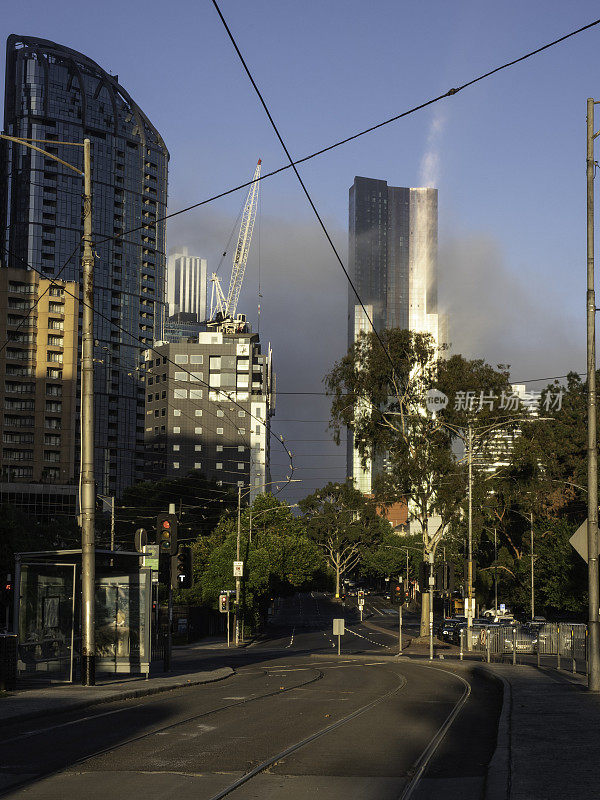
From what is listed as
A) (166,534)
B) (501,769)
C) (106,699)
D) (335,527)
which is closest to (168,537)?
(166,534)

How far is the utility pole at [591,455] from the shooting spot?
75.7 ft

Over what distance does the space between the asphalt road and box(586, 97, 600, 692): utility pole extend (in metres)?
2.56

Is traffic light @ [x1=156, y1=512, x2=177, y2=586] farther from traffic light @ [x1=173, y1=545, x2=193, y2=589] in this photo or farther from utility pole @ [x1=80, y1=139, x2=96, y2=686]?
utility pole @ [x1=80, y1=139, x2=96, y2=686]

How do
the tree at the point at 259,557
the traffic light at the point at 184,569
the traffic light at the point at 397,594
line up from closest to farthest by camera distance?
the traffic light at the point at 184,569 < the traffic light at the point at 397,594 < the tree at the point at 259,557

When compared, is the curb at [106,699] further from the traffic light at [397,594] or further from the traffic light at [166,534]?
the traffic light at [397,594]

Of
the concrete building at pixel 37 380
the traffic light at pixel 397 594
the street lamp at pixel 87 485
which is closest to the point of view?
the street lamp at pixel 87 485

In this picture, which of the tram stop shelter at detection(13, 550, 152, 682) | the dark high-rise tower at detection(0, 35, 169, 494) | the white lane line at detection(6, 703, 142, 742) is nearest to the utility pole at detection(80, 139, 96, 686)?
the tram stop shelter at detection(13, 550, 152, 682)

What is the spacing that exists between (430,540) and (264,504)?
2659 cm

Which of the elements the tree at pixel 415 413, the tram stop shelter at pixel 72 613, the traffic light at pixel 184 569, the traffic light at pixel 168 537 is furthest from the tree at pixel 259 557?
the tram stop shelter at pixel 72 613

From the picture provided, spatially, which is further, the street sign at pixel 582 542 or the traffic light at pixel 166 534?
the traffic light at pixel 166 534

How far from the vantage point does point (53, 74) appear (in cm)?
18988

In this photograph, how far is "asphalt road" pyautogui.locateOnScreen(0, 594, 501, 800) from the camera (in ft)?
36.3

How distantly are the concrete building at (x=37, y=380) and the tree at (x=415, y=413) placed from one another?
7880 cm

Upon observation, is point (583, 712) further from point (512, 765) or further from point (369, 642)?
point (369, 642)
